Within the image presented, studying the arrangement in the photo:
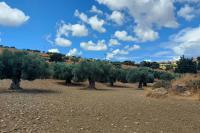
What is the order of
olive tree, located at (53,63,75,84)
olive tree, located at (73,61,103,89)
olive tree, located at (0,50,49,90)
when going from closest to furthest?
1. olive tree, located at (0,50,49,90)
2. olive tree, located at (73,61,103,89)
3. olive tree, located at (53,63,75,84)

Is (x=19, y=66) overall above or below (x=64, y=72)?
below

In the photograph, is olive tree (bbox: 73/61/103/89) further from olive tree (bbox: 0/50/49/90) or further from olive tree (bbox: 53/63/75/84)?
olive tree (bbox: 0/50/49/90)

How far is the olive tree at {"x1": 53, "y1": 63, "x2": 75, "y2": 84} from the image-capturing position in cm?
7281

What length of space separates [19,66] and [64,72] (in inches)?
1147

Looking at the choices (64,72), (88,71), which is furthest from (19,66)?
(64,72)

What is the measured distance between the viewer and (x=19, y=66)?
44188 mm

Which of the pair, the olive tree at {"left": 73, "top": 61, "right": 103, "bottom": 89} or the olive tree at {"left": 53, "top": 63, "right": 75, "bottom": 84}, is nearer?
the olive tree at {"left": 73, "top": 61, "right": 103, "bottom": 89}

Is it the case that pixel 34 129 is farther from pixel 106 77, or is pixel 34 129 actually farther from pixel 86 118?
pixel 106 77

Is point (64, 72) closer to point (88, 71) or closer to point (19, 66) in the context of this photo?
point (88, 71)

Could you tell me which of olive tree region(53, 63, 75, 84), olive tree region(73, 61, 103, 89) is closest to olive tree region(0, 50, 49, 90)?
olive tree region(73, 61, 103, 89)

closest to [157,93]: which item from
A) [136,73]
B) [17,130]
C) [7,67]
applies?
[7,67]

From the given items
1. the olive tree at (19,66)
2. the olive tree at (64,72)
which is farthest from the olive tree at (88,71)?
the olive tree at (19,66)

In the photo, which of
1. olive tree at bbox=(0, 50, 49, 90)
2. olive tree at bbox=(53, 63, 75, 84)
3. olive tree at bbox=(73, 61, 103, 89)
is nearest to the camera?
olive tree at bbox=(0, 50, 49, 90)

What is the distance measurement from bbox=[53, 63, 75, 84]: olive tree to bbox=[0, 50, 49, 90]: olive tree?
25792 millimetres
